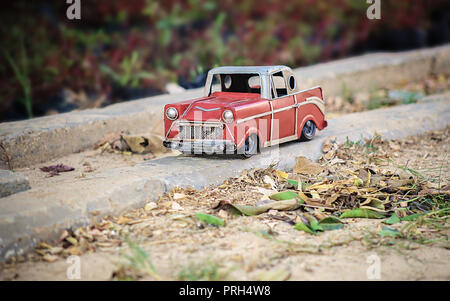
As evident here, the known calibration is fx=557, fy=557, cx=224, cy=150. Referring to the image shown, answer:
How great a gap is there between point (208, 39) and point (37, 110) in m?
3.12

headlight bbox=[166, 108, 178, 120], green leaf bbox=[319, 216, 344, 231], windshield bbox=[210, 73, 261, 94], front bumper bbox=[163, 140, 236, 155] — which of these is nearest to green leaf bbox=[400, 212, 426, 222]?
green leaf bbox=[319, 216, 344, 231]

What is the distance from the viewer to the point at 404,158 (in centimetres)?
506

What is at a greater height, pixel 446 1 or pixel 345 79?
pixel 446 1

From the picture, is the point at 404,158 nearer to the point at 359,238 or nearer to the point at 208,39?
the point at 359,238

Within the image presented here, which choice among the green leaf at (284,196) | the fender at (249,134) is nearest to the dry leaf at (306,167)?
the fender at (249,134)

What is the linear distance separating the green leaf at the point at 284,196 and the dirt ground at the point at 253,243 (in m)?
0.07

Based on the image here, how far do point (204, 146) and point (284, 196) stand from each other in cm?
77

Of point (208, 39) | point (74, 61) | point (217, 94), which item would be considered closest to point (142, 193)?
point (217, 94)

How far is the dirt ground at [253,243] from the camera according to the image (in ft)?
9.70

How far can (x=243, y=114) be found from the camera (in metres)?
4.21

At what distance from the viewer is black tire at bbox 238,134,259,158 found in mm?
4406

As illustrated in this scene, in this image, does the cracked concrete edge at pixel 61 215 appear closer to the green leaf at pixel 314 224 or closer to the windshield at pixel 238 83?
the green leaf at pixel 314 224

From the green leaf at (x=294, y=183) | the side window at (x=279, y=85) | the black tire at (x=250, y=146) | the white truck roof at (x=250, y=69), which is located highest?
the white truck roof at (x=250, y=69)

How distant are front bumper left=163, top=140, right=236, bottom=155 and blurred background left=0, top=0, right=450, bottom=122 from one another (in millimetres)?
2493
